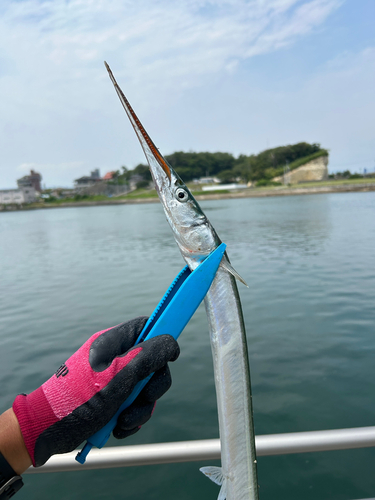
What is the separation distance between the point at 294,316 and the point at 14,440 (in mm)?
7678

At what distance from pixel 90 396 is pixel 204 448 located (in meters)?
0.54

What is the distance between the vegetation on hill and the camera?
11575cm

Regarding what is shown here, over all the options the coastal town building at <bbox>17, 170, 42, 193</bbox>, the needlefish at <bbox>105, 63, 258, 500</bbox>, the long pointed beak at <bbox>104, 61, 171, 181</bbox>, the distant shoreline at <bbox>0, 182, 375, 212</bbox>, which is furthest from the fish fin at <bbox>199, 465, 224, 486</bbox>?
the coastal town building at <bbox>17, 170, 42, 193</bbox>

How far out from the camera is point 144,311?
9.48m

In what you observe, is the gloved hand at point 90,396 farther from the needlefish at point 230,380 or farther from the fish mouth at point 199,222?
the fish mouth at point 199,222

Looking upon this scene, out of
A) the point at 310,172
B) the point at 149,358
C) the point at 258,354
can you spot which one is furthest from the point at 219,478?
the point at 310,172

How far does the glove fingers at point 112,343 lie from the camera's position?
1362 mm

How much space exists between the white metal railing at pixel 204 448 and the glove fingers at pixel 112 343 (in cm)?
38

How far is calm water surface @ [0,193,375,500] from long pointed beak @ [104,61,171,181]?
3.45m

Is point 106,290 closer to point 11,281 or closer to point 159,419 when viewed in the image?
point 11,281

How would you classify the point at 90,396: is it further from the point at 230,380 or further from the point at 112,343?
the point at 230,380

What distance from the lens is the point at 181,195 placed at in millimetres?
1510

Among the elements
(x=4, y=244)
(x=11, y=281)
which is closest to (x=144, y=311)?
(x=11, y=281)

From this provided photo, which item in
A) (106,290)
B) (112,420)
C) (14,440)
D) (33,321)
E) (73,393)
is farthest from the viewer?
(106,290)
